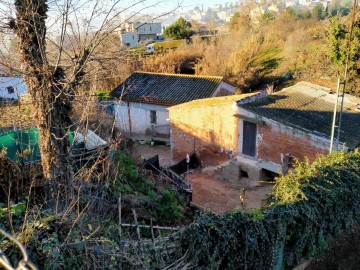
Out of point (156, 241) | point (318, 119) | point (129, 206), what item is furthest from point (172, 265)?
point (318, 119)

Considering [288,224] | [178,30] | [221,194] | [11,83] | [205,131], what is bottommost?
[221,194]

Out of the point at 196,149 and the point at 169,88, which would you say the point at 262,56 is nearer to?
the point at 169,88

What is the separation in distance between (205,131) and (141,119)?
21.0 ft

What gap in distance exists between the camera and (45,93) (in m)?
6.12

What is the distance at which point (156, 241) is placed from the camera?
17.5ft

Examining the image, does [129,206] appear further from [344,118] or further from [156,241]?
[344,118]

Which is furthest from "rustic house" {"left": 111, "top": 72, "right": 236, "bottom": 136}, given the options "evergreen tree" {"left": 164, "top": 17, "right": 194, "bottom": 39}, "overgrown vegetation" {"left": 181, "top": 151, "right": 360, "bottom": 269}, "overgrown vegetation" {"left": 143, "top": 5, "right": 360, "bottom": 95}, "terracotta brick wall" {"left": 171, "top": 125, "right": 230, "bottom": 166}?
"evergreen tree" {"left": 164, "top": 17, "right": 194, "bottom": 39}

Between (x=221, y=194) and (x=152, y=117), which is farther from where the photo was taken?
(x=152, y=117)

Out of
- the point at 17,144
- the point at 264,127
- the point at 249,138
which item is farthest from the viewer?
the point at 249,138

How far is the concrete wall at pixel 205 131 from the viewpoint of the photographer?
15.2 meters

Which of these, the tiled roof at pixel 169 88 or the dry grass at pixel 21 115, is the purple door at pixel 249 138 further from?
the dry grass at pixel 21 115

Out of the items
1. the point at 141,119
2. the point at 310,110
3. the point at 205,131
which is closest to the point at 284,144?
the point at 310,110

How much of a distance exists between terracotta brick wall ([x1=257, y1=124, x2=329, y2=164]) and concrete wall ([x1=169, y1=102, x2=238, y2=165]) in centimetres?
140

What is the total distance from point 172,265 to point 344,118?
41.0 feet
